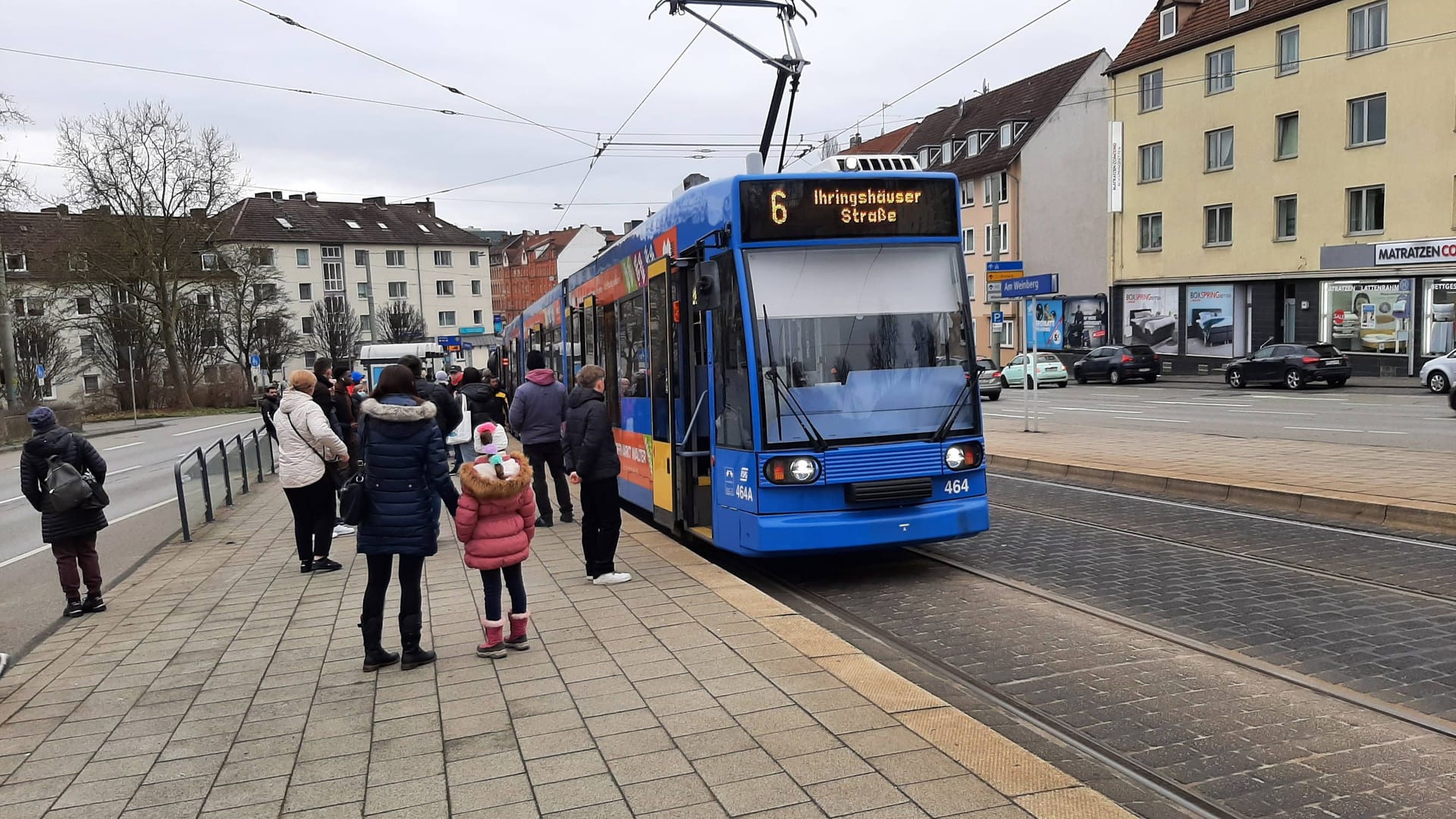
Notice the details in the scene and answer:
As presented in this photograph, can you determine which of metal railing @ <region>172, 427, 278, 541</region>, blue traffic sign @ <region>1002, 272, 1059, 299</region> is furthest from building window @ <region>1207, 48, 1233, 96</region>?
metal railing @ <region>172, 427, 278, 541</region>

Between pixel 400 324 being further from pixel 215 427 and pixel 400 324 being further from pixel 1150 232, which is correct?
pixel 1150 232

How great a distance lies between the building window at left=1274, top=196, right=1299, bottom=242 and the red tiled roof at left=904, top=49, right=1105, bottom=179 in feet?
50.6

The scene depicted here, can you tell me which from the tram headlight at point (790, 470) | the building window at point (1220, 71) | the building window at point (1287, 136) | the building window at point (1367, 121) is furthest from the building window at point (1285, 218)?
the tram headlight at point (790, 470)

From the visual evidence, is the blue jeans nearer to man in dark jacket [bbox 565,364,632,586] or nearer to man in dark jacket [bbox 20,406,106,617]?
man in dark jacket [bbox 565,364,632,586]

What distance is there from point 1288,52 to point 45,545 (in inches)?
1515

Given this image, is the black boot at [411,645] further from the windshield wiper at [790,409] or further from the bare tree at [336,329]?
the bare tree at [336,329]

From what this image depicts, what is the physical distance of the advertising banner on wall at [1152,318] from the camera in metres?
42.9

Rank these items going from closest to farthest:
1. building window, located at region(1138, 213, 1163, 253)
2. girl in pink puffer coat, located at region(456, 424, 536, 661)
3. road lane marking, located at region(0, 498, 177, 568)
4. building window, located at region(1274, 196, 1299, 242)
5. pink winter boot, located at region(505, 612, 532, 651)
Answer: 1. girl in pink puffer coat, located at region(456, 424, 536, 661)
2. pink winter boot, located at region(505, 612, 532, 651)
3. road lane marking, located at region(0, 498, 177, 568)
4. building window, located at region(1274, 196, 1299, 242)
5. building window, located at region(1138, 213, 1163, 253)

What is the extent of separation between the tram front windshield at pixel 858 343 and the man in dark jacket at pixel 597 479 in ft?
4.12

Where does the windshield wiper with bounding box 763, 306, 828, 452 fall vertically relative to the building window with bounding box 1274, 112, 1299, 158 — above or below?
below

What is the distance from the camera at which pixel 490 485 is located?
590 centimetres

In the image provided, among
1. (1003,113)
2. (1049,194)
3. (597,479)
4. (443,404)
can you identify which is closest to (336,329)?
(1003,113)

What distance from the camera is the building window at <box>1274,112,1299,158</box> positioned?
36.8 meters

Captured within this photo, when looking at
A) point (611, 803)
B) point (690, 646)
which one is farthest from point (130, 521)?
point (611, 803)
